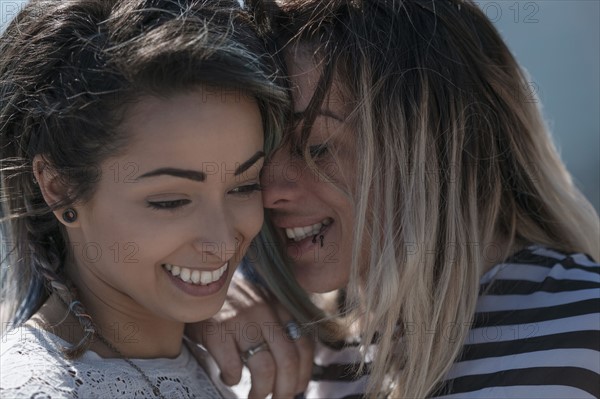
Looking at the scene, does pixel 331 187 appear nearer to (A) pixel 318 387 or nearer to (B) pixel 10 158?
(A) pixel 318 387

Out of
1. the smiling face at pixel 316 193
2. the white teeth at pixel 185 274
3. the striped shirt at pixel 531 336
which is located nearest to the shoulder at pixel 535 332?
the striped shirt at pixel 531 336

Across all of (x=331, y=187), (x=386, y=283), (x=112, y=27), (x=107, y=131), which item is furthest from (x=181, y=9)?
(x=386, y=283)

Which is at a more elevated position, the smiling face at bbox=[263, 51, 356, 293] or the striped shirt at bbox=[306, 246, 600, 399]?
the smiling face at bbox=[263, 51, 356, 293]

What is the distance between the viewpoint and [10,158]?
1.86 meters

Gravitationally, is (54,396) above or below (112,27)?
below

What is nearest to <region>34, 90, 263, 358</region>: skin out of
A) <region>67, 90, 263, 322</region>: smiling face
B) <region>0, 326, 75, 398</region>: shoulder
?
<region>67, 90, 263, 322</region>: smiling face

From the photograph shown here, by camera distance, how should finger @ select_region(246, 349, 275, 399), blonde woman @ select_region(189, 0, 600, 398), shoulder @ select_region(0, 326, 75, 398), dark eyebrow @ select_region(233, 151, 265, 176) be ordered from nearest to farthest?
shoulder @ select_region(0, 326, 75, 398) < dark eyebrow @ select_region(233, 151, 265, 176) < blonde woman @ select_region(189, 0, 600, 398) < finger @ select_region(246, 349, 275, 399)

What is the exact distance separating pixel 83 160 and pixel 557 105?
15.4 ft

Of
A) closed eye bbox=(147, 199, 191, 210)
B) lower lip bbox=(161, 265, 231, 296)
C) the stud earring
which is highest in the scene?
closed eye bbox=(147, 199, 191, 210)

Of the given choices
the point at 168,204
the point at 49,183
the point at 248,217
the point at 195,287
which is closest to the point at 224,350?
the point at 195,287

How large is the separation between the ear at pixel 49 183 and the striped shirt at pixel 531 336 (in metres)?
0.85

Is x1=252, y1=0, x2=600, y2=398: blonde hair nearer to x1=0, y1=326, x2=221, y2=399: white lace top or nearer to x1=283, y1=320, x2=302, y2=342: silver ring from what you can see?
x1=283, y1=320, x2=302, y2=342: silver ring

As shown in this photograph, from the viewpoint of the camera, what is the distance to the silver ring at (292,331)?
86.3 inches

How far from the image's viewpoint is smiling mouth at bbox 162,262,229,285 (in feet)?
6.10
